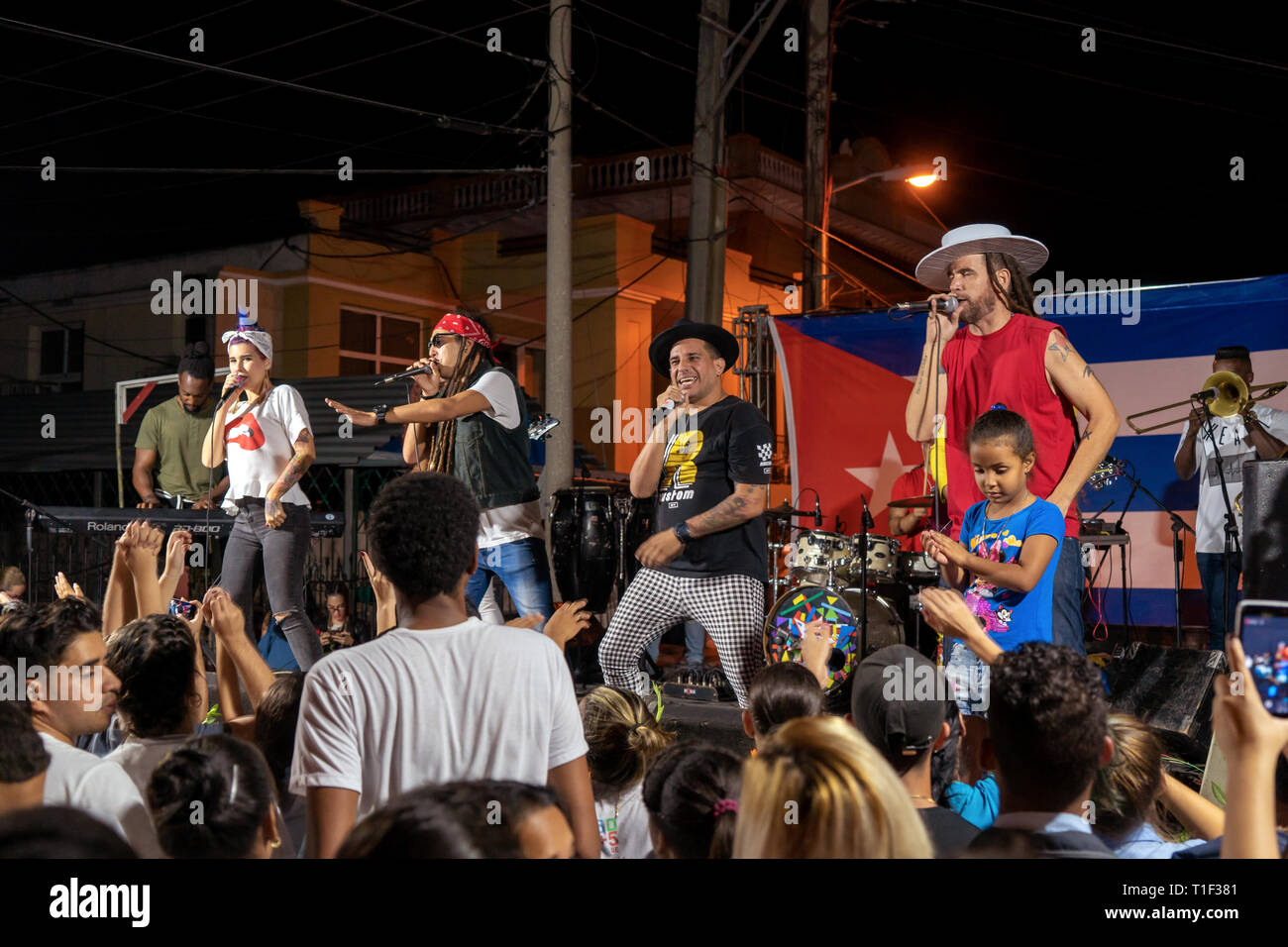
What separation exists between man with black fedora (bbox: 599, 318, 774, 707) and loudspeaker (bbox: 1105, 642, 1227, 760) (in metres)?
1.83

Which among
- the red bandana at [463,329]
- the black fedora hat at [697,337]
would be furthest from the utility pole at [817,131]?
the red bandana at [463,329]

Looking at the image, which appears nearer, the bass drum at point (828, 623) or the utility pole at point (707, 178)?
the bass drum at point (828, 623)

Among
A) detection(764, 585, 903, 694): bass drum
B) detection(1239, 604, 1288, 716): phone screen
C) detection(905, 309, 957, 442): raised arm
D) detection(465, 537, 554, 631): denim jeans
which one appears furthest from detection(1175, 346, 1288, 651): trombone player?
detection(1239, 604, 1288, 716): phone screen

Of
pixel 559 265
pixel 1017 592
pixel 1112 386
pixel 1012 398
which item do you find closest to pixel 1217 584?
pixel 1112 386

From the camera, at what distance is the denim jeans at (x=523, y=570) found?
583 centimetres

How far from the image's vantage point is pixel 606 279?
19.6m

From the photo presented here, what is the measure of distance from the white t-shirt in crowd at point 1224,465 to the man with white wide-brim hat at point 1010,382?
12.6 ft

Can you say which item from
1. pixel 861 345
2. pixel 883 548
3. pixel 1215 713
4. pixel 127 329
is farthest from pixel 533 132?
pixel 127 329

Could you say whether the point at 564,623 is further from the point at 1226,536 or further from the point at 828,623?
the point at 1226,536

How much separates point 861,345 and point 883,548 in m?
2.80

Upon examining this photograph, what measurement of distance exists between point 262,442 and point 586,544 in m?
3.26

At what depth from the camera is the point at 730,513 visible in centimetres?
511

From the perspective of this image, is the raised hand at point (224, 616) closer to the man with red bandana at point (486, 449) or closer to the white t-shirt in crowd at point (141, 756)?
the white t-shirt in crowd at point (141, 756)

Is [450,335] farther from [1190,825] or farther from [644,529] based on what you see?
[1190,825]
